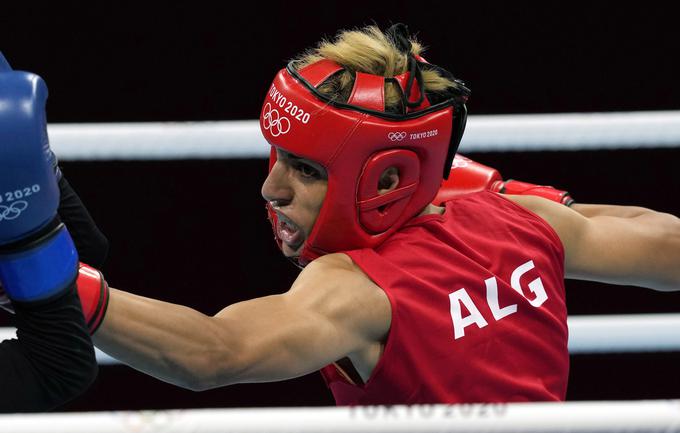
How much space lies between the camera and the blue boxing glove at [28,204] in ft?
4.56

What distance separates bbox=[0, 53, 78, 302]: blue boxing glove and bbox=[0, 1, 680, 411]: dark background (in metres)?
1.53

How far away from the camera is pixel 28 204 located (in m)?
1.42

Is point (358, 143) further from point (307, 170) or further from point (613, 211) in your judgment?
point (613, 211)

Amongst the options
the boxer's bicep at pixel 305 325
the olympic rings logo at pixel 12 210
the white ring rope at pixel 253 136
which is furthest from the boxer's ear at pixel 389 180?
the olympic rings logo at pixel 12 210

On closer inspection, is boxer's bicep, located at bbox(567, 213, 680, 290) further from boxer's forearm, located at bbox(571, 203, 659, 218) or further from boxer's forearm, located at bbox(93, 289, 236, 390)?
boxer's forearm, located at bbox(93, 289, 236, 390)

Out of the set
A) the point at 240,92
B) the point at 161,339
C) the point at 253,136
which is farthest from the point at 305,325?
the point at 240,92

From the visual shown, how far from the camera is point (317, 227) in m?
1.97

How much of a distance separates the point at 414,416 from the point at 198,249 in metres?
1.98

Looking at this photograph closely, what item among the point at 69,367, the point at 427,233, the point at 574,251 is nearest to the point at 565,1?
the point at 574,251

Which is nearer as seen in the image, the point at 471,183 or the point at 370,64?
the point at 370,64

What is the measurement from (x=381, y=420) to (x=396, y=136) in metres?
0.83

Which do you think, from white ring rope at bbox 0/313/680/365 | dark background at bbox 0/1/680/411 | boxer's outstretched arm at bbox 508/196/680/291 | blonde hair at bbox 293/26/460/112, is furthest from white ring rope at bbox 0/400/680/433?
dark background at bbox 0/1/680/411

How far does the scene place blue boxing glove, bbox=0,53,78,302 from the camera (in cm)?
139

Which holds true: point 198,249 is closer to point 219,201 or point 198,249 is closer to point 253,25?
point 219,201
